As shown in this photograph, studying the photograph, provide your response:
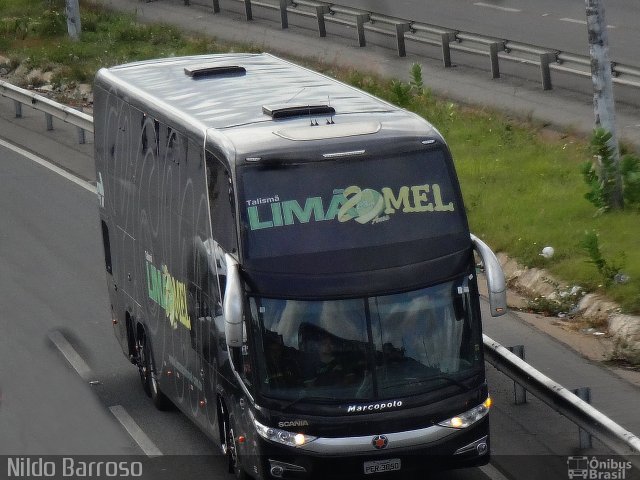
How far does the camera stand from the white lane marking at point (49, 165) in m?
24.3

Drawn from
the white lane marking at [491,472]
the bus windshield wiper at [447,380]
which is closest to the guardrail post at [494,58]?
the white lane marking at [491,472]

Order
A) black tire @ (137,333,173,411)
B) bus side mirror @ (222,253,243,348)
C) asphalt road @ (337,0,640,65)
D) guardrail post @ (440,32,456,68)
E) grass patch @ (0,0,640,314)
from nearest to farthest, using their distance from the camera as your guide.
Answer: bus side mirror @ (222,253,243,348) < black tire @ (137,333,173,411) < grass patch @ (0,0,640,314) < guardrail post @ (440,32,456,68) < asphalt road @ (337,0,640,65)

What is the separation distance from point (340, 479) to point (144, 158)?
14.6 feet

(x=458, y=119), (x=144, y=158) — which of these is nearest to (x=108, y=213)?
(x=144, y=158)

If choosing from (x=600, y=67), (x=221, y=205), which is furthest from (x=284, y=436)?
(x=600, y=67)

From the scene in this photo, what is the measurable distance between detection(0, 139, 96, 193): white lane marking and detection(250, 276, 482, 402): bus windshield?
1309cm

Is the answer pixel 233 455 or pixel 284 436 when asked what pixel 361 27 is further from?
pixel 284 436

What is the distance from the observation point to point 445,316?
38.3 feet

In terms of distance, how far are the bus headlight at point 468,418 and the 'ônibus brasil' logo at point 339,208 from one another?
1.70m

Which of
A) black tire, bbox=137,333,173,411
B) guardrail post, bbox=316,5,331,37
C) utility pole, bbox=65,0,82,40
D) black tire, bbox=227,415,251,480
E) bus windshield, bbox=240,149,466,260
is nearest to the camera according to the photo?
bus windshield, bbox=240,149,466,260

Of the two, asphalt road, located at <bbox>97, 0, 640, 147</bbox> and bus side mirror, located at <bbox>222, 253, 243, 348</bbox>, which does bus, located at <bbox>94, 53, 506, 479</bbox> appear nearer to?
bus side mirror, located at <bbox>222, 253, 243, 348</bbox>

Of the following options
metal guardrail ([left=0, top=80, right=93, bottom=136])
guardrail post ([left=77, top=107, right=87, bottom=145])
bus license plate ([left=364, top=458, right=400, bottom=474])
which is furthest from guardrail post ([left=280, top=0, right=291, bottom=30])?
bus license plate ([left=364, top=458, right=400, bottom=474])

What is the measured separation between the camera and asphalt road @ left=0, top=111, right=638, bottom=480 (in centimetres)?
1349

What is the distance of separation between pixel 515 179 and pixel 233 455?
10.1m
